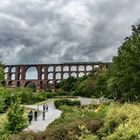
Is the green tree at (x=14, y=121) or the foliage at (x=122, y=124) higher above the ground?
the foliage at (x=122, y=124)

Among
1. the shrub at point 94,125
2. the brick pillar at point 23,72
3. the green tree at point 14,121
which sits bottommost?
the green tree at point 14,121

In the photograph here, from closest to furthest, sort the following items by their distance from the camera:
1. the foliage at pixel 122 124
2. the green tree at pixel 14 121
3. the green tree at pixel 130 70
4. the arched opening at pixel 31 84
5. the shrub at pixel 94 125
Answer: the foliage at pixel 122 124, the shrub at pixel 94 125, the green tree at pixel 14 121, the green tree at pixel 130 70, the arched opening at pixel 31 84

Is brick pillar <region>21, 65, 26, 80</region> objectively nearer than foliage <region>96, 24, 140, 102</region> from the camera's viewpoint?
No

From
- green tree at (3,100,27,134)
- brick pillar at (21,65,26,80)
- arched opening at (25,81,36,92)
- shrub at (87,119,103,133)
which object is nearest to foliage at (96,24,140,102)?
green tree at (3,100,27,134)

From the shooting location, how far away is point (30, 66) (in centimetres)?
→ 17175

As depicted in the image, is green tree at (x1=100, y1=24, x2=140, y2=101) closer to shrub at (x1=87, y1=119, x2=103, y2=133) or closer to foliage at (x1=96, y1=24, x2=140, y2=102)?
foliage at (x1=96, y1=24, x2=140, y2=102)

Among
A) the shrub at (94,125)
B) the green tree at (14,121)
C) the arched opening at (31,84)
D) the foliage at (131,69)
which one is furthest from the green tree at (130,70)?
the arched opening at (31,84)

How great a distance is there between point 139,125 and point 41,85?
15867 cm

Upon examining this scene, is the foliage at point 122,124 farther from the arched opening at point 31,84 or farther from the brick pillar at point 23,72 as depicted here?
the brick pillar at point 23,72

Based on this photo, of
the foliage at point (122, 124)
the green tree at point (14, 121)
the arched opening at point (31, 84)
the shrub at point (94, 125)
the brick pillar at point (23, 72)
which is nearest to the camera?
the foliage at point (122, 124)

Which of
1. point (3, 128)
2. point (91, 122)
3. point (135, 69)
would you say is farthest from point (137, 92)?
point (91, 122)

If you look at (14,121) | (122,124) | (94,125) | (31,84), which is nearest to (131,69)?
(14,121)

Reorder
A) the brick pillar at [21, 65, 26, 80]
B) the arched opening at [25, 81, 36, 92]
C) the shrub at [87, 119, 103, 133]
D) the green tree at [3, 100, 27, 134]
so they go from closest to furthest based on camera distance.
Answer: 1. the shrub at [87, 119, 103, 133]
2. the green tree at [3, 100, 27, 134]
3. the brick pillar at [21, 65, 26, 80]
4. the arched opening at [25, 81, 36, 92]

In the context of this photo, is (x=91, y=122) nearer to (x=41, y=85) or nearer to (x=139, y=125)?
(x=139, y=125)
